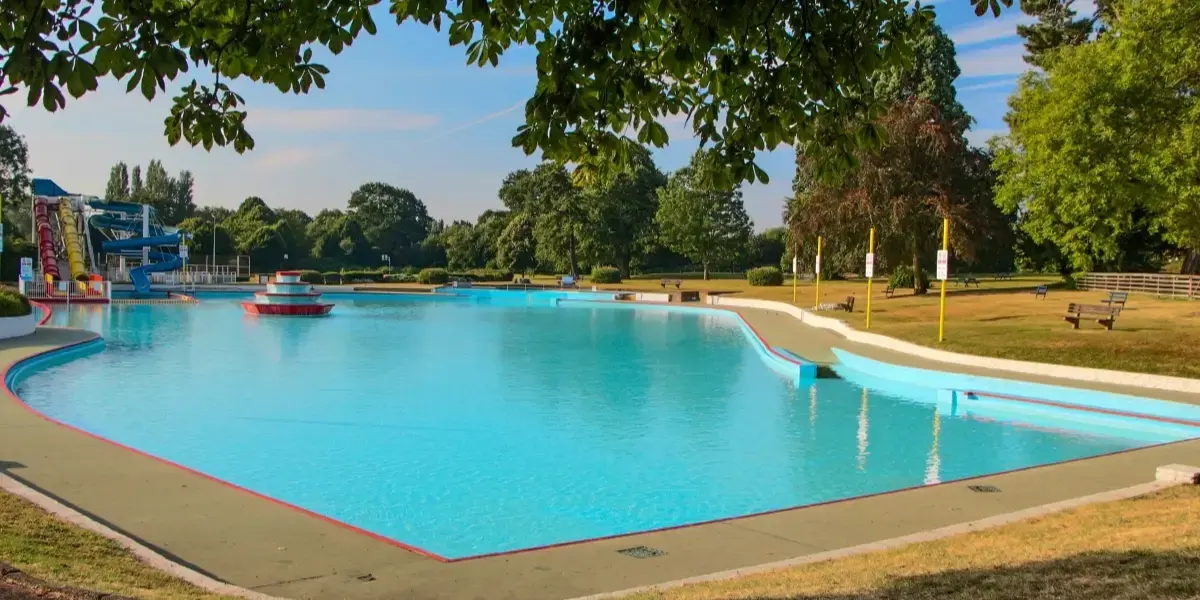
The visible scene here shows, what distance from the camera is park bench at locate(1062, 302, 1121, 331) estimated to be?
21.5 m

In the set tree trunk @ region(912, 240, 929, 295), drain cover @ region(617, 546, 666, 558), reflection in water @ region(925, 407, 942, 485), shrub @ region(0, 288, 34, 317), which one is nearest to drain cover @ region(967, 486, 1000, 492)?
reflection in water @ region(925, 407, 942, 485)

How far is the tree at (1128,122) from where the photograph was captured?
17.6 m

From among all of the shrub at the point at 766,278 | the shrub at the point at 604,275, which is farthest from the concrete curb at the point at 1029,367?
the shrub at the point at 604,275

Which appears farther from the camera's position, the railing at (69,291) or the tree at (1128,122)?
the railing at (69,291)

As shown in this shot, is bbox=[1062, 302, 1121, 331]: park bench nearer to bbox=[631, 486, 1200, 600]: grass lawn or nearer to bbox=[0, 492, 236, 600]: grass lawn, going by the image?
bbox=[631, 486, 1200, 600]: grass lawn

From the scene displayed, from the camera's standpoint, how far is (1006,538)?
264 inches

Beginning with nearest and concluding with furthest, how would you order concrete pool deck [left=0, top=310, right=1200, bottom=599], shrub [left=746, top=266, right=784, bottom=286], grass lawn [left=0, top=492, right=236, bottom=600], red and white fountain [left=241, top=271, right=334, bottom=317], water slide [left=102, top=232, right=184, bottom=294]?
grass lawn [left=0, top=492, right=236, bottom=600], concrete pool deck [left=0, top=310, right=1200, bottom=599], red and white fountain [left=241, top=271, right=334, bottom=317], water slide [left=102, top=232, right=184, bottom=294], shrub [left=746, top=266, right=784, bottom=286]

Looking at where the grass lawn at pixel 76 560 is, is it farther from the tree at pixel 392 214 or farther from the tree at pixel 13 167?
the tree at pixel 392 214

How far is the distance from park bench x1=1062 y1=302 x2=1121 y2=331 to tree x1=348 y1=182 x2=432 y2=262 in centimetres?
7711

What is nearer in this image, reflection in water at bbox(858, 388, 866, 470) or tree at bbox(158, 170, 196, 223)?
reflection in water at bbox(858, 388, 866, 470)

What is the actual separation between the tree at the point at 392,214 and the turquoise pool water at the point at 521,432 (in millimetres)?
69879

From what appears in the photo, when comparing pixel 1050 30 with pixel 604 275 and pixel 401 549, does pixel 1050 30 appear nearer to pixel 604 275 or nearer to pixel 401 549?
pixel 604 275

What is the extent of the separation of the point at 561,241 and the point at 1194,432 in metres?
61.5

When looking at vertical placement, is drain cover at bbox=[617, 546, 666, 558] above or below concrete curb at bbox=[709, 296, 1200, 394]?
below
